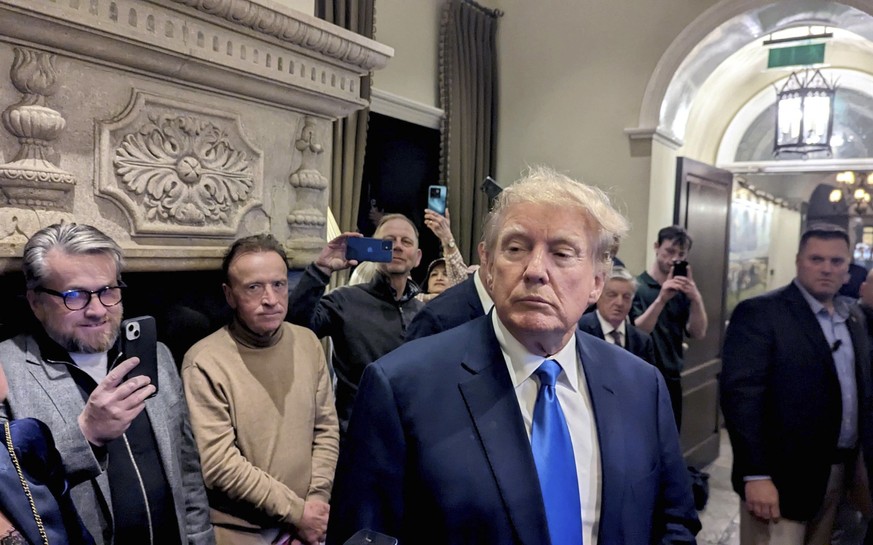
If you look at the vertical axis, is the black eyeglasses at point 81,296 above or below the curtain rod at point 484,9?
below

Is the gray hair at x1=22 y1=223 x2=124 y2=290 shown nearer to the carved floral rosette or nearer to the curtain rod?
the carved floral rosette

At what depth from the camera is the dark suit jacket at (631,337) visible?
2.58m

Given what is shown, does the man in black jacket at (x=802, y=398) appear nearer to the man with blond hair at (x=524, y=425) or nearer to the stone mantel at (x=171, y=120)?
the man with blond hair at (x=524, y=425)

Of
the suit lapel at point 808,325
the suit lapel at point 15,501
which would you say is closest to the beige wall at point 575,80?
the suit lapel at point 808,325

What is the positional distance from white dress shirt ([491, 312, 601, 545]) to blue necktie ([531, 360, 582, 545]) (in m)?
0.02

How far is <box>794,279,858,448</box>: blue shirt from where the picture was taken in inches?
84.9

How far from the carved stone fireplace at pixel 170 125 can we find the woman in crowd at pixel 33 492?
0.37m

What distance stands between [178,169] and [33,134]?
0.32m

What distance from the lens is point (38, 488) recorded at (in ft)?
3.20

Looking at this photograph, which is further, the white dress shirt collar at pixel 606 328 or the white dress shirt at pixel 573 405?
the white dress shirt collar at pixel 606 328

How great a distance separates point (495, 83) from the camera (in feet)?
14.6

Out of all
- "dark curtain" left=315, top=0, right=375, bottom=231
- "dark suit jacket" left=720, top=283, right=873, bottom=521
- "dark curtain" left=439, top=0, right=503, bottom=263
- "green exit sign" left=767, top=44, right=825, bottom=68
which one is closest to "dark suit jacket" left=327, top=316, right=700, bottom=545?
"dark suit jacket" left=720, top=283, right=873, bottom=521

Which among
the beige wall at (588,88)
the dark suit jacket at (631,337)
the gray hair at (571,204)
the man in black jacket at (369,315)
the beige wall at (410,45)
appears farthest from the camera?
the beige wall at (588,88)

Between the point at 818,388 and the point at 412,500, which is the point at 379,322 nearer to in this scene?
the point at 412,500
